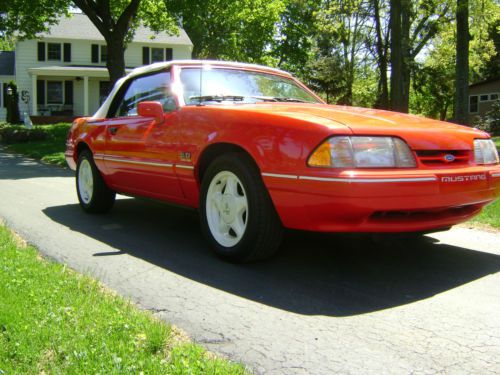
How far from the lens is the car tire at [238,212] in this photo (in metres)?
3.87

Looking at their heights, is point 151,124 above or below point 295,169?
above

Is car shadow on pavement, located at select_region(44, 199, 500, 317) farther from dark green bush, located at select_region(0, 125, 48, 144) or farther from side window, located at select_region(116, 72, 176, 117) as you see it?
dark green bush, located at select_region(0, 125, 48, 144)

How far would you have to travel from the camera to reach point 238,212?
4125 millimetres

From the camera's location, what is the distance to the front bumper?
337 centimetres

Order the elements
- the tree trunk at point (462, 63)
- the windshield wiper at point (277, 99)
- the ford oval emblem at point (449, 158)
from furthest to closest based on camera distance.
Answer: the tree trunk at point (462, 63)
the windshield wiper at point (277, 99)
the ford oval emblem at point (449, 158)

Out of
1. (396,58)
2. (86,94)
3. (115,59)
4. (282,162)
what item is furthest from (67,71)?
(282,162)

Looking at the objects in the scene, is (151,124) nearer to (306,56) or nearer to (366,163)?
(366,163)

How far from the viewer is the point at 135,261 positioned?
4352 mm

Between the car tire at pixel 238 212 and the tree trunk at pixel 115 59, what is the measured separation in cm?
1490

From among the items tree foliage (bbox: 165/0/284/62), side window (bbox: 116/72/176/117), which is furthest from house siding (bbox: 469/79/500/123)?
side window (bbox: 116/72/176/117)

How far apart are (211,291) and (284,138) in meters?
1.14

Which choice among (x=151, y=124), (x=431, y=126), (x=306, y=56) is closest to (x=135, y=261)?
(x=151, y=124)

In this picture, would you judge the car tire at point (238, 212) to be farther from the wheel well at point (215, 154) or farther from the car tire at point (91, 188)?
the car tire at point (91, 188)

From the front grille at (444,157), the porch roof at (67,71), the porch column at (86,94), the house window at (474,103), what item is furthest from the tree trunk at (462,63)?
the house window at (474,103)
